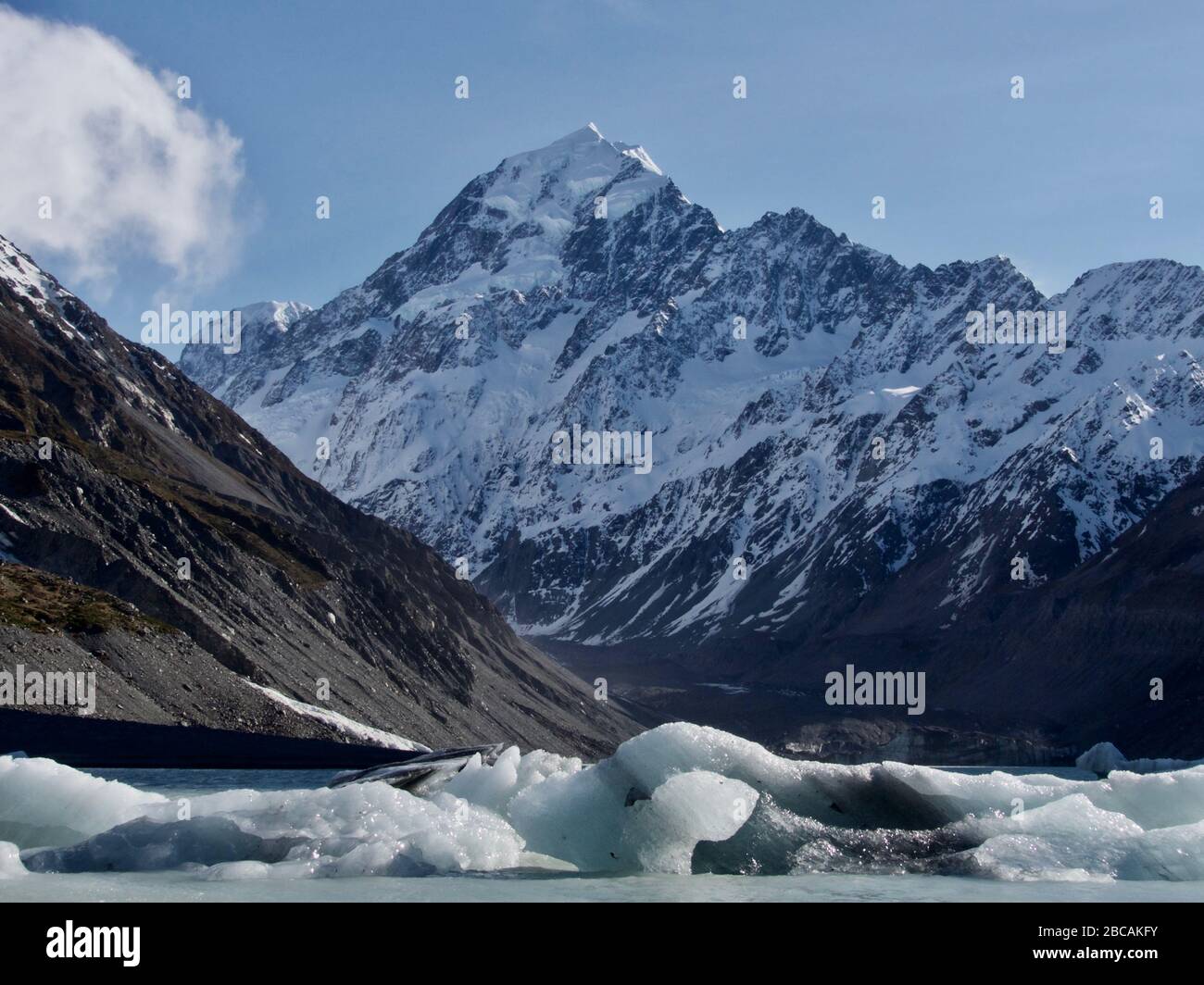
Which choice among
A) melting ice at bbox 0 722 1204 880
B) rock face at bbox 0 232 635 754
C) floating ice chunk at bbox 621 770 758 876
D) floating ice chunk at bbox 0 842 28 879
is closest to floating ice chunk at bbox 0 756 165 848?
melting ice at bbox 0 722 1204 880

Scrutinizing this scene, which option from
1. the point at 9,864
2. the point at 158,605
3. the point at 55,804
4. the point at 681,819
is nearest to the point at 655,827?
the point at 681,819

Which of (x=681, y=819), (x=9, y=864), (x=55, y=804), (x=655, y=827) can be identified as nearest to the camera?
(x=9, y=864)

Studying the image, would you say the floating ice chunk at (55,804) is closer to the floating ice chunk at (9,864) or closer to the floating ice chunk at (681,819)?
the floating ice chunk at (9,864)

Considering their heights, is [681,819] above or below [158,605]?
below

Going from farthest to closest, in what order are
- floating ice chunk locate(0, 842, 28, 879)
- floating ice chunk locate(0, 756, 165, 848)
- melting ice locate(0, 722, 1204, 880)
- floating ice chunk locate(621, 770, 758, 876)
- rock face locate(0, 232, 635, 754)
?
1. rock face locate(0, 232, 635, 754)
2. floating ice chunk locate(0, 756, 165, 848)
3. floating ice chunk locate(621, 770, 758, 876)
4. melting ice locate(0, 722, 1204, 880)
5. floating ice chunk locate(0, 842, 28, 879)

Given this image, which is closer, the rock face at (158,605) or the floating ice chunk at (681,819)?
the floating ice chunk at (681,819)

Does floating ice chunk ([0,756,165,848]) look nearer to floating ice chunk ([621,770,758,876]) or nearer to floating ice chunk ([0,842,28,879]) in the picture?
floating ice chunk ([0,842,28,879])

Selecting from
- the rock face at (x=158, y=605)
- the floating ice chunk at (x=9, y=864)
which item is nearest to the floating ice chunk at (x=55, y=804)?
the floating ice chunk at (x=9, y=864)

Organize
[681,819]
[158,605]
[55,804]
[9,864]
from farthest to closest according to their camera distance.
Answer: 1. [158,605]
2. [55,804]
3. [681,819]
4. [9,864]

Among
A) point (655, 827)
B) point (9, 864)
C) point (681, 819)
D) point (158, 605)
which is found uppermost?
point (158, 605)

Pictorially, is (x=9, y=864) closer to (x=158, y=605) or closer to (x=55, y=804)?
(x=55, y=804)

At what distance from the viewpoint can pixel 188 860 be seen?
48375mm
